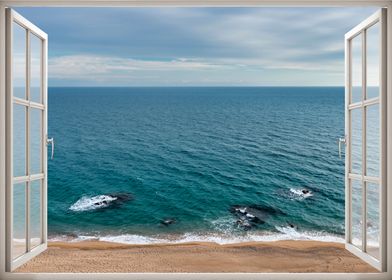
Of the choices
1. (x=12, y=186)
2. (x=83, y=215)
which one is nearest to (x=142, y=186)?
(x=83, y=215)

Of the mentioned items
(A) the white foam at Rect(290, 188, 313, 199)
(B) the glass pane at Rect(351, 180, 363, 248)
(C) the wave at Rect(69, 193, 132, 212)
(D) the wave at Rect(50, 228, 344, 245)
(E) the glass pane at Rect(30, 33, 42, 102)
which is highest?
(E) the glass pane at Rect(30, 33, 42, 102)

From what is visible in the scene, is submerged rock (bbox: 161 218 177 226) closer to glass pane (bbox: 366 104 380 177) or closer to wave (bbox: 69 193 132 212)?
wave (bbox: 69 193 132 212)

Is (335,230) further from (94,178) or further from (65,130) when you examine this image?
(65,130)

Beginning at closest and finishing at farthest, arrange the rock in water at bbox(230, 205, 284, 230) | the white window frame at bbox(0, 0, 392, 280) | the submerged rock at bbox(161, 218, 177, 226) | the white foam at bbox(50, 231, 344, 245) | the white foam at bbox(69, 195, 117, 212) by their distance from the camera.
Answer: the white window frame at bbox(0, 0, 392, 280) < the white foam at bbox(50, 231, 344, 245) < the submerged rock at bbox(161, 218, 177, 226) < the rock in water at bbox(230, 205, 284, 230) < the white foam at bbox(69, 195, 117, 212)

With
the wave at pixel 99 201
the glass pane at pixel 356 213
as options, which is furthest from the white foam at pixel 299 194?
the glass pane at pixel 356 213

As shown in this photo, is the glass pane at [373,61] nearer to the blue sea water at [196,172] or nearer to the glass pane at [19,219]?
the glass pane at [19,219]

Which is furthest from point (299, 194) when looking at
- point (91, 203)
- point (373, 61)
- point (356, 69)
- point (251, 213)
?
point (373, 61)

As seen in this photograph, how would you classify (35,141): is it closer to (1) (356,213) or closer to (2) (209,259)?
(1) (356,213)

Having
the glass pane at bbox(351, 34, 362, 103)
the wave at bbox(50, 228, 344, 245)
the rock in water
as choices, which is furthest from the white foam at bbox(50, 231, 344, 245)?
the glass pane at bbox(351, 34, 362, 103)
